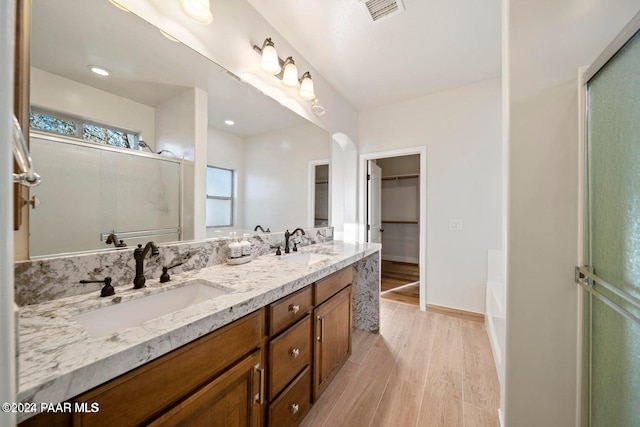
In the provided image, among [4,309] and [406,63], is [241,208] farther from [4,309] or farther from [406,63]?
[406,63]

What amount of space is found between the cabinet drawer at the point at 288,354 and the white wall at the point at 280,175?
86cm

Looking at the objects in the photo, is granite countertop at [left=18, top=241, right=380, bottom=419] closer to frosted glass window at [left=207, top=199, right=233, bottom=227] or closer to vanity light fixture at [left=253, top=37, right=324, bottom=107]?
frosted glass window at [left=207, top=199, right=233, bottom=227]

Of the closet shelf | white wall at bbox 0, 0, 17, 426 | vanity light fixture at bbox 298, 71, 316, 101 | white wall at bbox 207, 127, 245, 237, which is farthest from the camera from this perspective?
the closet shelf

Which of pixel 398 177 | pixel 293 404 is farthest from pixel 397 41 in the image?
pixel 398 177

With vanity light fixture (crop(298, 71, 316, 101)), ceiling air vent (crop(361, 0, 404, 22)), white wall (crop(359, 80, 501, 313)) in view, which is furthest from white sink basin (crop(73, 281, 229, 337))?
white wall (crop(359, 80, 501, 313))

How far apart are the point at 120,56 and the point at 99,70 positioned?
0.11 meters

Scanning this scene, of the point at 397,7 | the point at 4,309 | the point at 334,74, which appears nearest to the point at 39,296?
the point at 4,309

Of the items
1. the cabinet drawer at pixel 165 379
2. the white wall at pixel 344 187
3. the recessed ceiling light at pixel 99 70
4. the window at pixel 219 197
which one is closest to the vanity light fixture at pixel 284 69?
the white wall at pixel 344 187

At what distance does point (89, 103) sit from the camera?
0.93 m

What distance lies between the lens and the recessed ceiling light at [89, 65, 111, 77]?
931 millimetres

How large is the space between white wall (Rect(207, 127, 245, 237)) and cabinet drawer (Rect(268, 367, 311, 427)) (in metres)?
0.93

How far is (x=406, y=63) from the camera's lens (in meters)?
2.13

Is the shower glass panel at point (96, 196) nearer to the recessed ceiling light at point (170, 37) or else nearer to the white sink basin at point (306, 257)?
the recessed ceiling light at point (170, 37)

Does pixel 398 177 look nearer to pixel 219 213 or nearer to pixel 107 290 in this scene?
pixel 219 213
